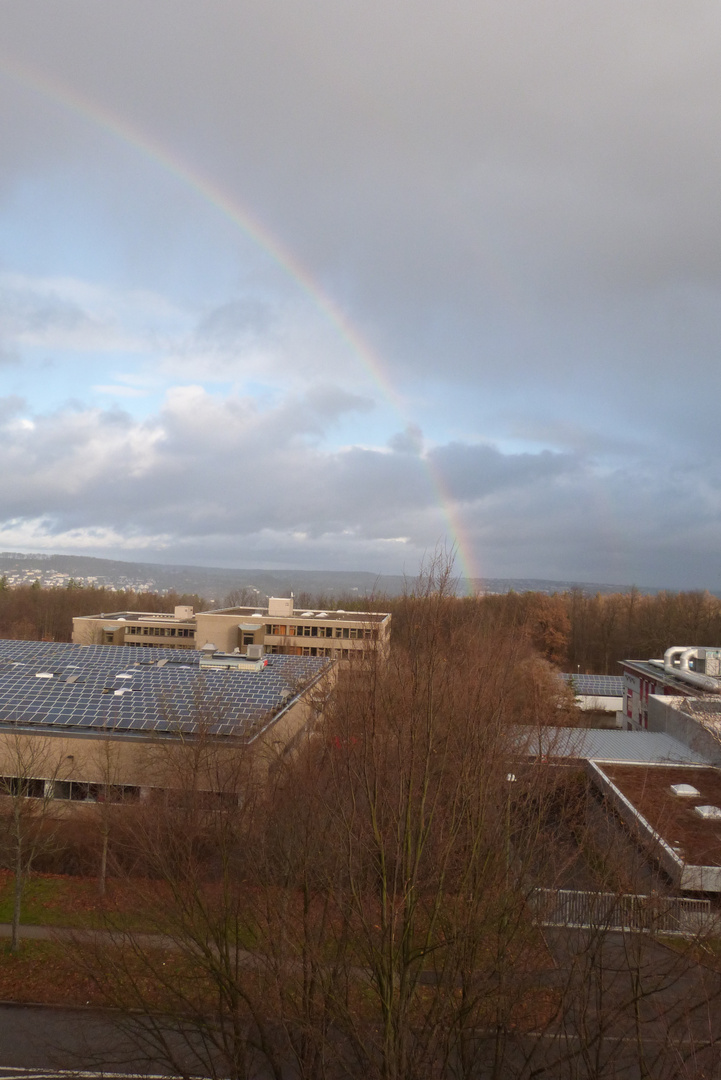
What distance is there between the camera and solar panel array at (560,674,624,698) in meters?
41.9

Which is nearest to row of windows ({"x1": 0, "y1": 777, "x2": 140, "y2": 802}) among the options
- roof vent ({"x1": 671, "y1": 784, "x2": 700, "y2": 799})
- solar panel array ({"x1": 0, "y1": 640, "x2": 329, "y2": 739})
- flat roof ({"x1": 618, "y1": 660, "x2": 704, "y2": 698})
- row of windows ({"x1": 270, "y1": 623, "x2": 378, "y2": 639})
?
solar panel array ({"x1": 0, "y1": 640, "x2": 329, "y2": 739})

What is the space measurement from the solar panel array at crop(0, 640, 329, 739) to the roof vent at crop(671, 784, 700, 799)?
36.8 ft

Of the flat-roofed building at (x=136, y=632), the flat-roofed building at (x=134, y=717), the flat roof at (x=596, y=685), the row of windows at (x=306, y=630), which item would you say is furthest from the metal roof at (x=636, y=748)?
the flat-roofed building at (x=136, y=632)

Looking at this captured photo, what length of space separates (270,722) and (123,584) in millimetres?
106124

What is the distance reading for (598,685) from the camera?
1736 inches

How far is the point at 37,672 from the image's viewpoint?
25203mm

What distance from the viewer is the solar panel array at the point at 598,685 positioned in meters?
41.9

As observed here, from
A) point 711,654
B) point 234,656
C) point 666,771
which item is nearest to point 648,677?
point 711,654

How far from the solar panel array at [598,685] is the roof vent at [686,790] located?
23528 mm

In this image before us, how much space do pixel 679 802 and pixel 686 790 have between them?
997 millimetres

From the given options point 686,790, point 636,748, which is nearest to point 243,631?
point 636,748

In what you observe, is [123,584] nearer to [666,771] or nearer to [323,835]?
[666,771]

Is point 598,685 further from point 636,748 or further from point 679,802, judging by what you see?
point 679,802

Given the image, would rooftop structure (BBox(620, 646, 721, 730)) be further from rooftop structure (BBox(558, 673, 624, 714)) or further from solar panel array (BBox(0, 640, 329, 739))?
solar panel array (BBox(0, 640, 329, 739))
